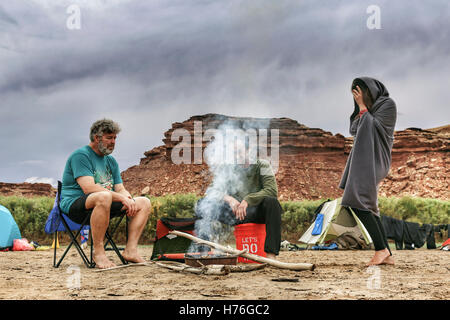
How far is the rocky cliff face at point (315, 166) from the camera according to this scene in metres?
39.3

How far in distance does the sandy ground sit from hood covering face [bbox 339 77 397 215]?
2.08 ft

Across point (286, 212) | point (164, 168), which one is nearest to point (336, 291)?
point (286, 212)

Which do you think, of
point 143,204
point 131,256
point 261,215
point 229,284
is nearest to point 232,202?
point 261,215

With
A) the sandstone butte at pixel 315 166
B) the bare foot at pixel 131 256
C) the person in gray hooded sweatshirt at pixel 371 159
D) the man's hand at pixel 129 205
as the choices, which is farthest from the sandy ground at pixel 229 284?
the sandstone butte at pixel 315 166

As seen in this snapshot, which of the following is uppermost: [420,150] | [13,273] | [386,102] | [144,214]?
[420,150]

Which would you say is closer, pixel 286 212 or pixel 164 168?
pixel 286 212

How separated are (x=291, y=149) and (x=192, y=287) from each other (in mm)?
41376

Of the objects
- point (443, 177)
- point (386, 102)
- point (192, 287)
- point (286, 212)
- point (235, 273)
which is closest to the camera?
point (192, 287)

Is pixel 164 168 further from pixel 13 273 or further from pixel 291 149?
pixel 13 273

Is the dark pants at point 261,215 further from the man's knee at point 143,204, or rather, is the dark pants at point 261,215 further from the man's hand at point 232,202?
the man's knee at point 143,204

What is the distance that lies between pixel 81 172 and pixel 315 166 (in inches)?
1572

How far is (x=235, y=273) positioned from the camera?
3.51 metres

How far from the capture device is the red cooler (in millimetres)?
4008

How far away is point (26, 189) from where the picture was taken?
56750mm
